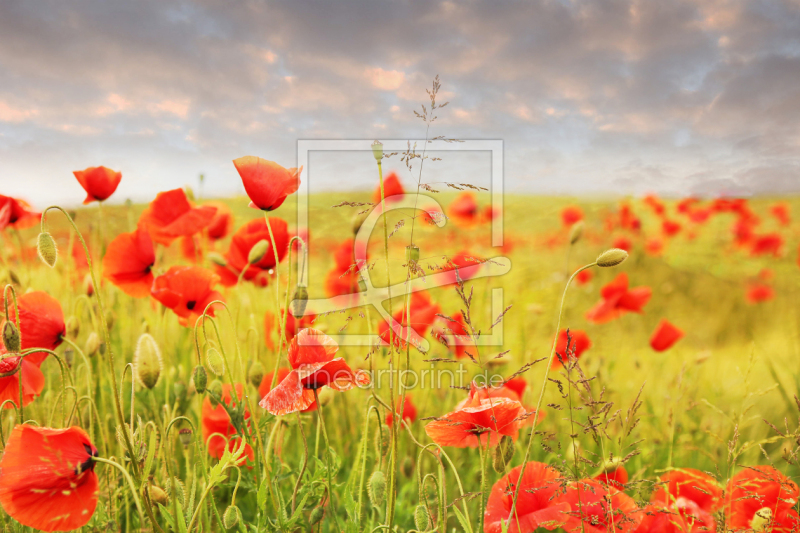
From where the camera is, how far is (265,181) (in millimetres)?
1139

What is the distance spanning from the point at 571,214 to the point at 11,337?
11.2 feet

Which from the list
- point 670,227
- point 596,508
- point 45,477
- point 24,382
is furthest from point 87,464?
point 670,227

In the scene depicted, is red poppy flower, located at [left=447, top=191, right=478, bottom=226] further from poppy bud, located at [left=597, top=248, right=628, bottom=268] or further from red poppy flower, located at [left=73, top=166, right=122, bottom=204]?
poppy bud, located at [left=597, top=248, right=628, bottom=268]

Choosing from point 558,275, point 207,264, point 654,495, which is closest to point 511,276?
point 558,275

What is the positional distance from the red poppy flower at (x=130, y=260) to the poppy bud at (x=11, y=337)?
2.13ft

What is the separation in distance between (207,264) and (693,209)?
407cm

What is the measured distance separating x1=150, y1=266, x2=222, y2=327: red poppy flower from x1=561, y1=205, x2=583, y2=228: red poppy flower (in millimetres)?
2913

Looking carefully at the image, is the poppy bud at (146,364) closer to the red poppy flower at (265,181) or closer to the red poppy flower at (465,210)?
the red poppy flower at (265,181)

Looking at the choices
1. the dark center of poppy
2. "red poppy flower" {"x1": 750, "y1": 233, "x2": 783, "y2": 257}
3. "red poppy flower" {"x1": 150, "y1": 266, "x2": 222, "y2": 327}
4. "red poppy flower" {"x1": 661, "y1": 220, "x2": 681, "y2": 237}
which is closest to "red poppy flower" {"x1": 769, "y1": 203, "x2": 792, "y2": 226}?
"red poppy flower" {"x1": 750, "y1": 233, "x2": 783, "y2": 257}

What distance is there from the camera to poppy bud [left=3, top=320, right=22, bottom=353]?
2.78 ft

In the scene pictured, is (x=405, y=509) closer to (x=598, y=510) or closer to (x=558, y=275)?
(x=598, y=510)

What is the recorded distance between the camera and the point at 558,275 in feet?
16.7

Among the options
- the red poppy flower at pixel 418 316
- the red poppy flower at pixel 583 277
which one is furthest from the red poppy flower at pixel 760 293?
the red poppy flower at pixel 418 316

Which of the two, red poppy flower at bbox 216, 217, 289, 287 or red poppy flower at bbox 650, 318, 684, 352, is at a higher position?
red poppy flower at bbox 216, 217, 289, 287
